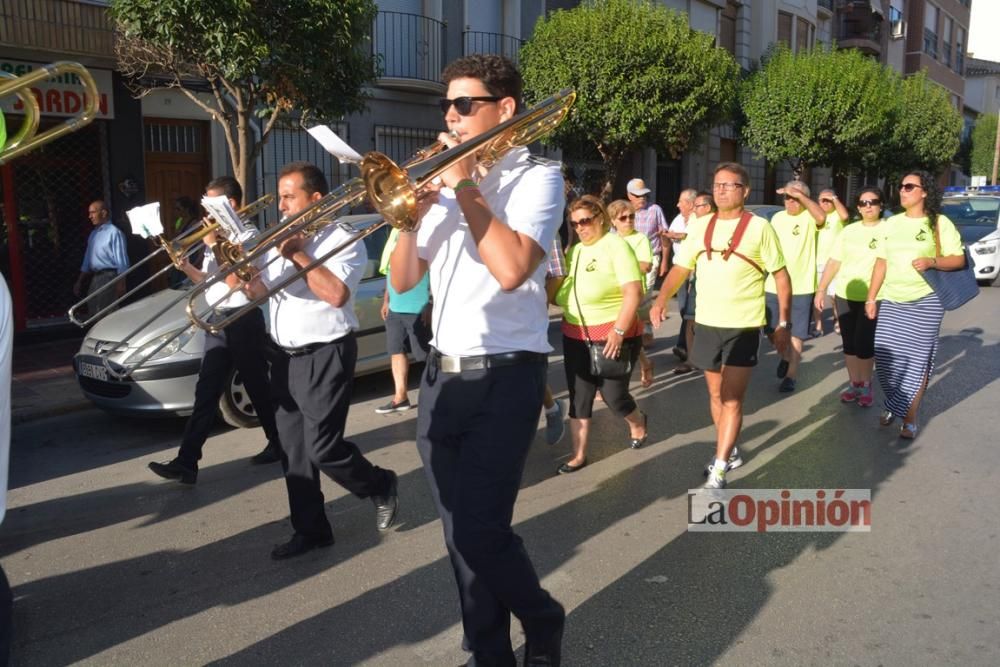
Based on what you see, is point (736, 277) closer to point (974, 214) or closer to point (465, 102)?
point (465, 102)

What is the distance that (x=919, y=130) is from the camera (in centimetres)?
2775

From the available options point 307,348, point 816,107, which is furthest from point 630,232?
point 816,107

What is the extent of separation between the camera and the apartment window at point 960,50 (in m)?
Answer: 46.4

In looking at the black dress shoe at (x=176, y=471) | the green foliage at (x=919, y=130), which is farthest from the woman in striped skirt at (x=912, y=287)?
the green foliage at (x=919, y=130)

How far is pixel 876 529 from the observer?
437 cm

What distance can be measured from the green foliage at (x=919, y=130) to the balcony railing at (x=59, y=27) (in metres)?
20.6

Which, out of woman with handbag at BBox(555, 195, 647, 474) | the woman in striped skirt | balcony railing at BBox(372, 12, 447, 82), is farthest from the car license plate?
balcony railing at BBox(372, 12, 447, 82)

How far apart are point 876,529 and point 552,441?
206 centimetres

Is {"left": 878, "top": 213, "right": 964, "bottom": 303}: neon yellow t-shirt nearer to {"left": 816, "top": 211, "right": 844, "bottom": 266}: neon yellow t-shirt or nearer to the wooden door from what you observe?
{"left": 816, "top": 211, "right": 844, "bottom": 266}: neon yellow t-shirt

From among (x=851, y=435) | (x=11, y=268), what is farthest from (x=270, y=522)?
(x=11, y=268)

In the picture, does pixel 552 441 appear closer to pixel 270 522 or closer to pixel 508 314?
pixel 270 522

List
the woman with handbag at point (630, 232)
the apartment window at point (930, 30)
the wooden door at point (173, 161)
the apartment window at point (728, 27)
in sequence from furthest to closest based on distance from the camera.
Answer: the apartment window at point (930, 30) < the apartment window at point (728, 27) < the wooden door at point (173, 161) < the woman with handbag at point (630, 232)

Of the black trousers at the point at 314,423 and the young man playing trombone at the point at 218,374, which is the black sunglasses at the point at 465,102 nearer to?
the black trousers at the point at 314,423

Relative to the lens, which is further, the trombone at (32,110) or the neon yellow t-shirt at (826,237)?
the neon yellow t-shirt at (826,237)
